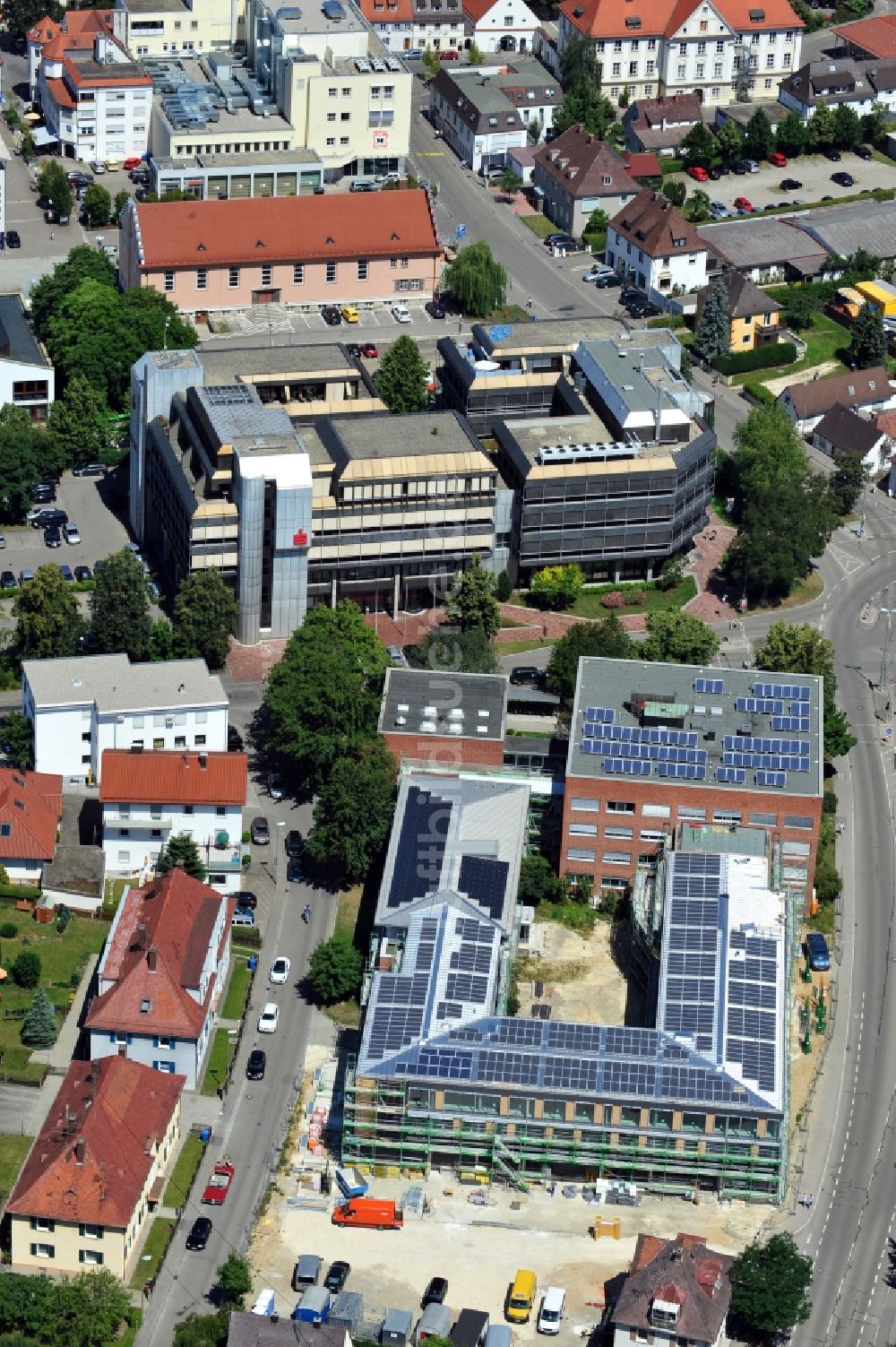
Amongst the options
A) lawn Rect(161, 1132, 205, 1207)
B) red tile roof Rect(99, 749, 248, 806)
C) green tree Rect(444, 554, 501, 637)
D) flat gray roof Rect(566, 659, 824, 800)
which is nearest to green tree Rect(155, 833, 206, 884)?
red tile roof Rect(99, 749, 248, 806)

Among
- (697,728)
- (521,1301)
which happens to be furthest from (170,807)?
(521,1301)

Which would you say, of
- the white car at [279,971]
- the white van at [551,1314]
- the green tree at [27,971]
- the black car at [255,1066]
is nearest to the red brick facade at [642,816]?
the white car at [279,971]

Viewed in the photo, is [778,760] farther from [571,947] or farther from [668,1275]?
[668,1275]

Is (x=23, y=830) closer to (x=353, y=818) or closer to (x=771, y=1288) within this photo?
(x=353, y=818)

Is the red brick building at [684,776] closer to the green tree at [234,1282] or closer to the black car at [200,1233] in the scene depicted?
the black car at [200,1233]

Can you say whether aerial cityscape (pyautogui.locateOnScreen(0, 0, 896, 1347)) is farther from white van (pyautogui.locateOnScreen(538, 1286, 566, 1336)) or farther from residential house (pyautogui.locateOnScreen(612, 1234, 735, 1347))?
white van (pyautogui.locateOnScreen(538, 1286, 566, 1336))
